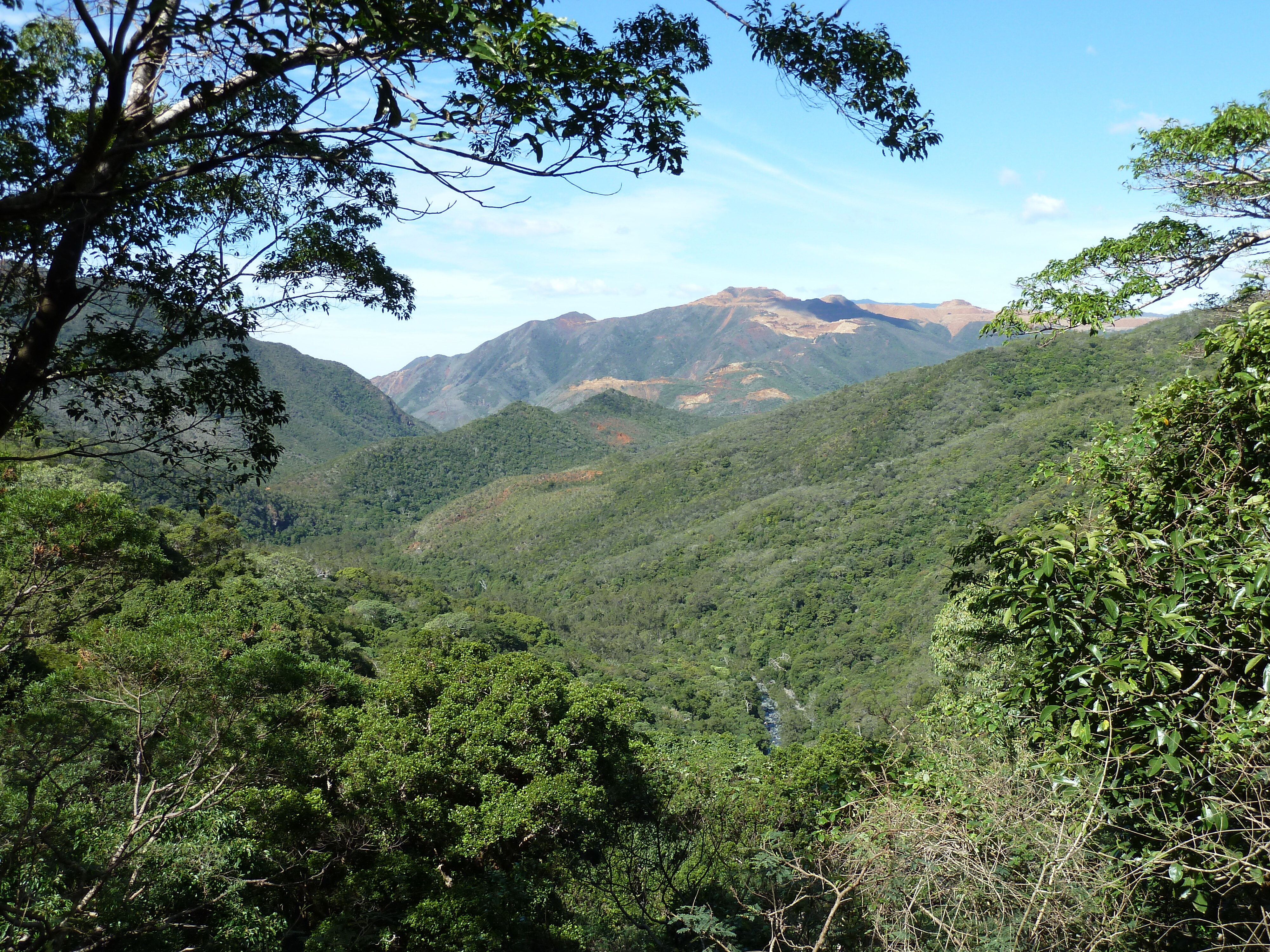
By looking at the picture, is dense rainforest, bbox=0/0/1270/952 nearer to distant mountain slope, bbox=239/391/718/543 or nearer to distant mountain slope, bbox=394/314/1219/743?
distant mountain slope, bbox=394/314/1219/743

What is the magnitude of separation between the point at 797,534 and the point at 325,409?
125 m

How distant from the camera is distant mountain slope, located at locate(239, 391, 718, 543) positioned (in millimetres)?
90750

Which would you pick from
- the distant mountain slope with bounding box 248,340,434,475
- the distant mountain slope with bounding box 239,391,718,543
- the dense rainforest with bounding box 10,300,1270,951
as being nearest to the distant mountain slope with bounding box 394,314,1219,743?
the distant mountain slope with bounding box 239,391,718,543

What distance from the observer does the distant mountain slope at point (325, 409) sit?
5167 inches

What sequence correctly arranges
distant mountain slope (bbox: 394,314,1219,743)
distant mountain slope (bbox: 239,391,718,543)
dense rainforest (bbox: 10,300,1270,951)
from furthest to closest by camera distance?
distant mountain slope (bbox: 239,391,718,543)
distant mountain slope (bbox: 394,314,1219,743)
dense rainforest (bbox: 10,300,1270,951)

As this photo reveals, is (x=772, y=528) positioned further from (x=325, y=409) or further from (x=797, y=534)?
(x=325, y=409)

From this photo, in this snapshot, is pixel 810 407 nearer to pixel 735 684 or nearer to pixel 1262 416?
pixel 735 684

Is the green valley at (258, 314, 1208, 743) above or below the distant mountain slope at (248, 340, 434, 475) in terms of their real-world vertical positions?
below

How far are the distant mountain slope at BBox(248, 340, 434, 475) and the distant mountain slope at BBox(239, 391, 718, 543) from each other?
16.2 metres

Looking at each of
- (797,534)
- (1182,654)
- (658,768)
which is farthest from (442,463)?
(1182,654)

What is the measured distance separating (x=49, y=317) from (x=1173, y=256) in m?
7.59

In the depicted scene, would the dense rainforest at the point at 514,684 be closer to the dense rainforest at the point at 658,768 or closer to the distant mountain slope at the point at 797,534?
the dense rainforest at the point at 658,768

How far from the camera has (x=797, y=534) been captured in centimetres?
6400

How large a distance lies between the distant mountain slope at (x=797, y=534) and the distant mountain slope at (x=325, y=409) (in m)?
47.7
